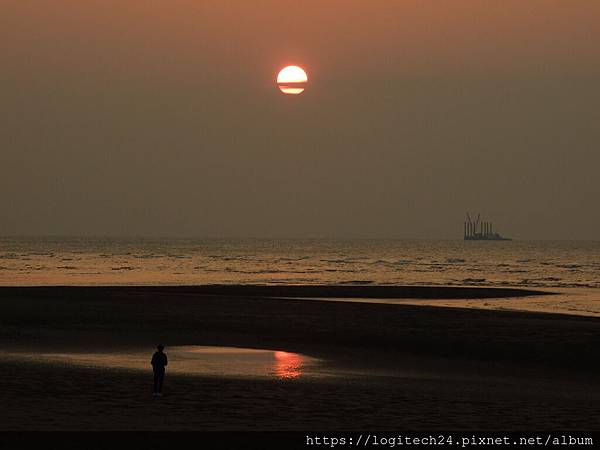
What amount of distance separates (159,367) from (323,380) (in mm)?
5620

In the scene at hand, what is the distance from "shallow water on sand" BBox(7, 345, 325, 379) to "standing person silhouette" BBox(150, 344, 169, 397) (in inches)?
178

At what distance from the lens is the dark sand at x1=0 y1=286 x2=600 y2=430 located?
2258 cm

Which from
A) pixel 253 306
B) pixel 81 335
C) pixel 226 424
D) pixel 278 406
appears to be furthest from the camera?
pixel 253 306

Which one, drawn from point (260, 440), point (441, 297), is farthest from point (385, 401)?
point (441, 297)

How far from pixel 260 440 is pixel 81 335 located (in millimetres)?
21946

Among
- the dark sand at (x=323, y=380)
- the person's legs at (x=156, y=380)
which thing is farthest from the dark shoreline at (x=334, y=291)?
the person's legs at (x=156, y=380)

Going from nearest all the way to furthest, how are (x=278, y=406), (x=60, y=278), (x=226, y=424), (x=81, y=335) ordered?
1. (x=226, y=424)
2. (x=278, y=406)
3. (x=81, y=335)
4. (x=60, y=278)

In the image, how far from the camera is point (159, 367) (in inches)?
968

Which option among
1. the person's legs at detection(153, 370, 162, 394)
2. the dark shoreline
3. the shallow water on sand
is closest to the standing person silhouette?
the person's legs at detection(153, 370, 162, 394)

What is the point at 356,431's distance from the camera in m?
21.2

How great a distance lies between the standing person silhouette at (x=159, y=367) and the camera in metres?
24.5

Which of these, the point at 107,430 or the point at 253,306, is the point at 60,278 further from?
the point at 107,430

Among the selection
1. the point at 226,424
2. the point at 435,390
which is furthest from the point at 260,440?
the point at 435,390

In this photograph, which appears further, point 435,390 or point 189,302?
point 189,302
